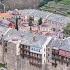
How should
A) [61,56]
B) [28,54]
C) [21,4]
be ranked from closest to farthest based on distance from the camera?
[61,56] < [28,54] < [21,4]

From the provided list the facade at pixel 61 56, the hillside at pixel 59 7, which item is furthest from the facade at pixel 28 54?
the hillside at pixel 59 7

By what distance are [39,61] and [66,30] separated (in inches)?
437

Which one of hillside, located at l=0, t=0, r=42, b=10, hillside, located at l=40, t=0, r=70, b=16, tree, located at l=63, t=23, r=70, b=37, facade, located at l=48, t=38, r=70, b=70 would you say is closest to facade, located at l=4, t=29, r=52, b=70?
facade, located at l=48, t=38, r=70, b=70

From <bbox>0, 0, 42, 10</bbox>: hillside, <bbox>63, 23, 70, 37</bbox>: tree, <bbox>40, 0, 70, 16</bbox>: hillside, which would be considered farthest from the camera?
<bbox>0, 0, 42, 10</bbox>: hillside

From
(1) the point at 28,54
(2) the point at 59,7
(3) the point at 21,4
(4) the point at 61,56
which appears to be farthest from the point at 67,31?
(3) the point at 21,4

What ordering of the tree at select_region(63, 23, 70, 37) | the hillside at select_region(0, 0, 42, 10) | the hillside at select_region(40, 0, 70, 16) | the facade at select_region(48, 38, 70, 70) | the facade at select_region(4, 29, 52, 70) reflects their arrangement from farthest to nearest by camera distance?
the hillside at select_region(0, 0, 42, 10)
the hillside at select_region(40, 0, 70, 16)
the tree at select_region(63, 23, 70, 37)
the facade at select_region(4, 29, 52, 70)
the facade at select_region(48, 38, 70, 70)

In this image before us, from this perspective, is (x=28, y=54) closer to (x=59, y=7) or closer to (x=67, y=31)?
(x=67, y=31)

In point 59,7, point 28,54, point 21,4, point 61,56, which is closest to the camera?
point 61,56

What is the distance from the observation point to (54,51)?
33.8 meters

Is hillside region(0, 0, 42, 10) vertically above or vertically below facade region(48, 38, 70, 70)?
above

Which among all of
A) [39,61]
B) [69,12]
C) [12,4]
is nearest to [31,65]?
[39,61]

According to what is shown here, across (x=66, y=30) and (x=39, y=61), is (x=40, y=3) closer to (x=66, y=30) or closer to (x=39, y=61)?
(x=66, y=30)

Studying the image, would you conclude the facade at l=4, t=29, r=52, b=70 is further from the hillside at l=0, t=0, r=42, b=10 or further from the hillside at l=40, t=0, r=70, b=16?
the hillside at l=0, t=0, r=42, b=10

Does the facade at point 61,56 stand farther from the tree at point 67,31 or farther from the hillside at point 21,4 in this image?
the hillside at point 21,4
